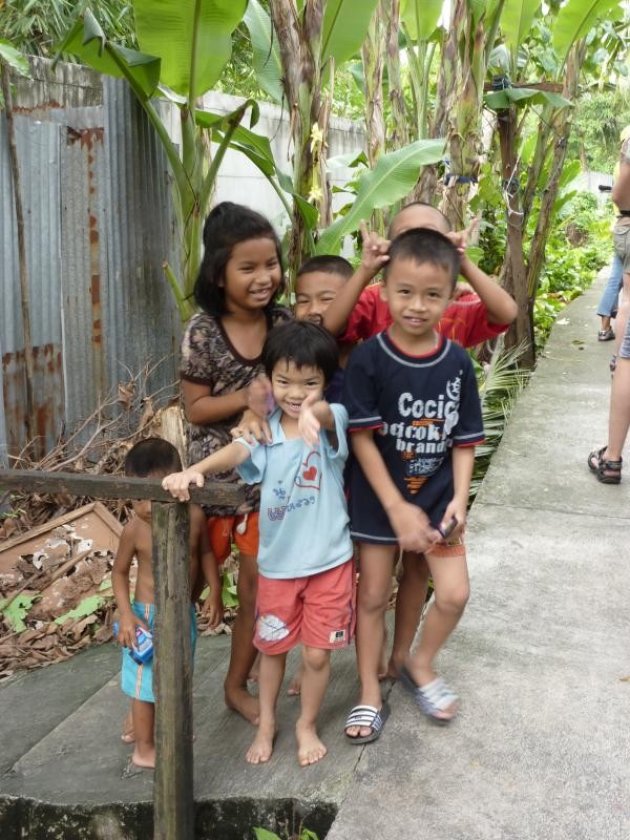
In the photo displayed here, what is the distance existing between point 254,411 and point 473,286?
0.71 meters

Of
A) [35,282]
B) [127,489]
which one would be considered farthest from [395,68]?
[127,489]

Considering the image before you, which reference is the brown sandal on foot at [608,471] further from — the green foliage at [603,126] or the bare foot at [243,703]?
the green foliage at [603,126]

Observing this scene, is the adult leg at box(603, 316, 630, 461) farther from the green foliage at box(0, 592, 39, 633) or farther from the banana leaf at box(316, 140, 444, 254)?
the green foliage at box(0, 592, 39, 633)

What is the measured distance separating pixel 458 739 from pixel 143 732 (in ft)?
3.06

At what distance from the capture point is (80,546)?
4.68 m

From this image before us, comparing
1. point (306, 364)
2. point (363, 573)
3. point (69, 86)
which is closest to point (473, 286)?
point (306, 364)

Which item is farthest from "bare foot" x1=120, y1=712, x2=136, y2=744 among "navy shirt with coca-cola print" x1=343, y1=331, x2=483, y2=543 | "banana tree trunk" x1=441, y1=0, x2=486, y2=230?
"banana tree trunk" x1=441, y1=0, x2=486, y2=230

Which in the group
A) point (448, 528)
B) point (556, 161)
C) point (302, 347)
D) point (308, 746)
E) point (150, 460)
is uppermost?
point (556, 161)

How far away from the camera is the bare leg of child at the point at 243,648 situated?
2881mm

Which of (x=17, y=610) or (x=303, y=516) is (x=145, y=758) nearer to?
(x=303, y=516)

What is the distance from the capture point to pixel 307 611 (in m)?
2.64

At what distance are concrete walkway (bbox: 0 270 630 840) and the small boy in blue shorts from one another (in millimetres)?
188

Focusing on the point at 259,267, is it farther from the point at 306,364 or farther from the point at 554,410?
the point at 554,410

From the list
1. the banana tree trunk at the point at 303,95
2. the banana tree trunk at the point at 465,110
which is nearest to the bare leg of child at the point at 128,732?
the banana tree trunk at the point at 303,95
